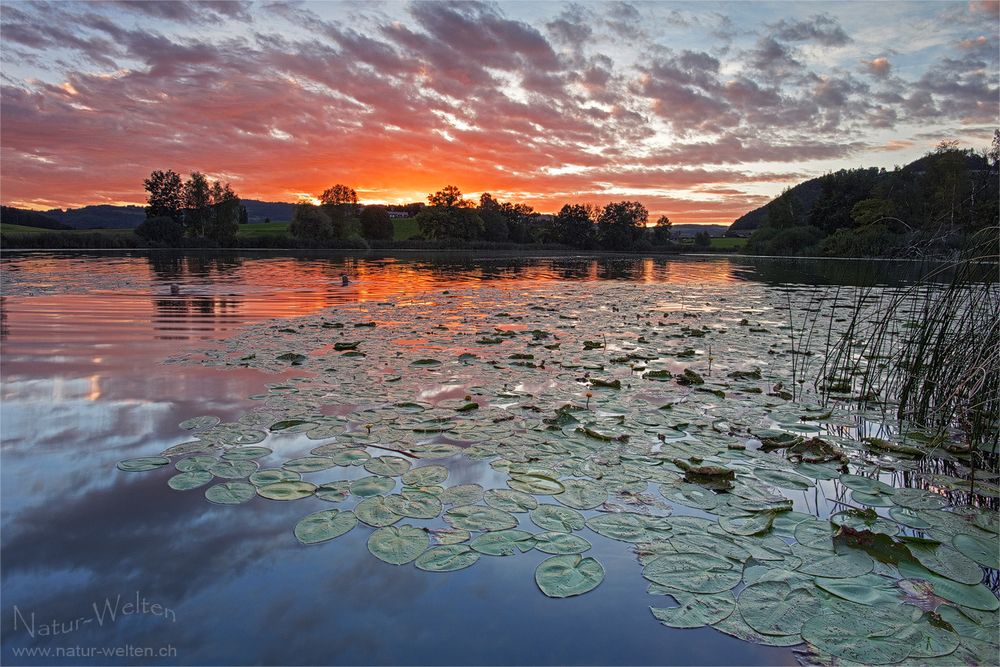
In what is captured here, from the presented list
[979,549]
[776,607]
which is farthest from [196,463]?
[979,549]

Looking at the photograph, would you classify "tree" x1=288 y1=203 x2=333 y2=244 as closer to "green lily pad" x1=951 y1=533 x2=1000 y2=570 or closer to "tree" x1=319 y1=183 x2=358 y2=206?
"tree" x1=319 y1=183 x2=358 y2=206

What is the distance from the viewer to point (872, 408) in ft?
19.7

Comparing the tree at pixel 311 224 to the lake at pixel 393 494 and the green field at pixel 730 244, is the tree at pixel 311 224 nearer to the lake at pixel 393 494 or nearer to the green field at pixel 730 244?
the green field at pixel 730 244

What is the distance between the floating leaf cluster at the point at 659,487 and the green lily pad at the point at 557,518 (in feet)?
0.05

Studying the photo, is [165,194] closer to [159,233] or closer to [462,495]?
[159,233]

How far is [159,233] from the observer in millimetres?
72938

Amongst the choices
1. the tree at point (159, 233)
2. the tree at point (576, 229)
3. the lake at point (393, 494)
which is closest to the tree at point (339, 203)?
the tree at point (159, 233)

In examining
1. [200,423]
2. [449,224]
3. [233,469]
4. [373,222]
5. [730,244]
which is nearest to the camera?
[233,469]

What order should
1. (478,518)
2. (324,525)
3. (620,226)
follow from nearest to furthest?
(324,525) → (478,518) → (620,226)

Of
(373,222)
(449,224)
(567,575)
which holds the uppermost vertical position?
(373,222)

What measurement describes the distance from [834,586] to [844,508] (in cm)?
112

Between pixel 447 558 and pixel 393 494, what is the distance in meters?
0.83

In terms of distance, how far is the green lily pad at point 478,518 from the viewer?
3266 mm

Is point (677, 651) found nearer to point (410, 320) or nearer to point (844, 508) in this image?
point (844, 508)
